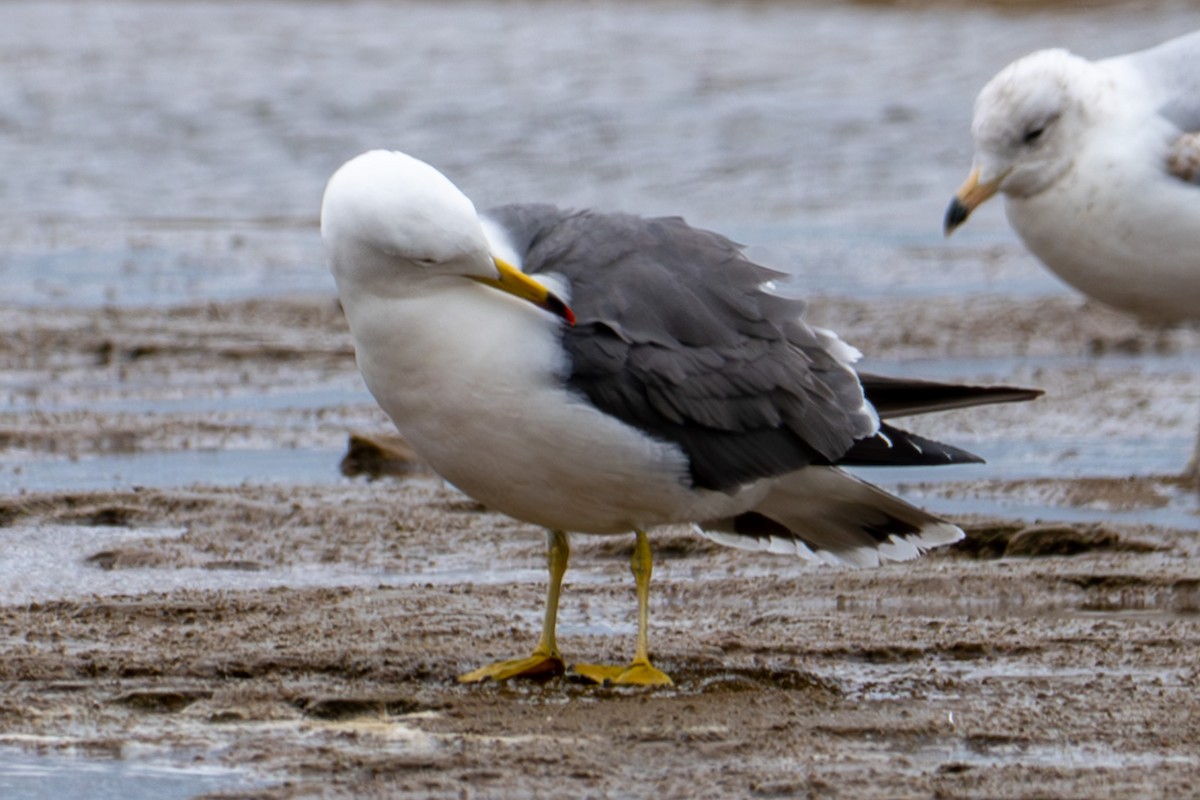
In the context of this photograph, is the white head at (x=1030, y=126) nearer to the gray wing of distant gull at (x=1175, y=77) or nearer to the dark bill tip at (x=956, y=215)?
the dark bill tip at (x=956, y=215)

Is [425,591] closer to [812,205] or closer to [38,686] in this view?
[38,686]

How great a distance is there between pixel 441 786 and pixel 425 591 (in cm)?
143

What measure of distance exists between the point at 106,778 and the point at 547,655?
3.48 ft

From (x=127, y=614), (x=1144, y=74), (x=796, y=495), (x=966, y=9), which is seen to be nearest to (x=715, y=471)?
(x=796, y=495)

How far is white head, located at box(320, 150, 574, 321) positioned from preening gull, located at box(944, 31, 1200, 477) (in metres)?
2.66

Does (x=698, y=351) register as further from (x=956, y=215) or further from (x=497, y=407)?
(x=956, y=215)

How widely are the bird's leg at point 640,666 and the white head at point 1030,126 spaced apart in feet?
8.09

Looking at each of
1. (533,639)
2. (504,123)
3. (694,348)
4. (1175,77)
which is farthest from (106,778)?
(504,123)

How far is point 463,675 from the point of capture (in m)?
4.35

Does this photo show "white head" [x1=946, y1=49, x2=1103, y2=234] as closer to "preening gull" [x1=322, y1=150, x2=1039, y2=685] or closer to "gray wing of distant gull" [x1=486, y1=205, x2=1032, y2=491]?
"preening gull" [x1=322, y1=150, x2=1039, y2=685]

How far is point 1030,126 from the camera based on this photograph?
6.57 m

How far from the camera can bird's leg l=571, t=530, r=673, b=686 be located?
4.27 meters

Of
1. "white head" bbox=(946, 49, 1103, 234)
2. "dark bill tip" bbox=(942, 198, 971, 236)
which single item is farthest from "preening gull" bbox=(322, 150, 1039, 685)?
"white head" bbox=(946, 49, 1103, 234)

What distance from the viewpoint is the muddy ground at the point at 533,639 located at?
3.74 metres
